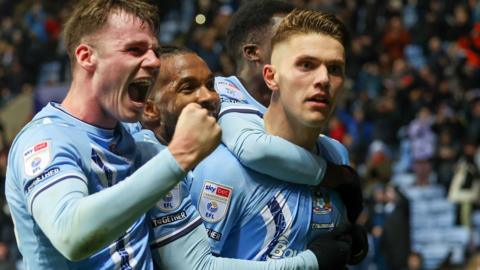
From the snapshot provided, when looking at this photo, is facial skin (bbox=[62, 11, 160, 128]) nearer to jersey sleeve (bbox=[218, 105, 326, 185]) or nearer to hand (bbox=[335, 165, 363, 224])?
jersey sleeve (bbox=[218, 105, 326, 185])

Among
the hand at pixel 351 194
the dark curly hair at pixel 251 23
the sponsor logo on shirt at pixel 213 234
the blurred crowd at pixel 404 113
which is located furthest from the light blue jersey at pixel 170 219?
the blurred crowd at pixel 404 113

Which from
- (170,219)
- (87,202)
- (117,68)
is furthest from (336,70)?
(87,202)

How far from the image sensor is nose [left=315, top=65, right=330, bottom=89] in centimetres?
493

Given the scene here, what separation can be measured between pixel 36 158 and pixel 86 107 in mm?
341

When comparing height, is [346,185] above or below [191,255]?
above

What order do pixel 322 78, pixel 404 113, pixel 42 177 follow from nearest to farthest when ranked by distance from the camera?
pixel 42 177, pixel 322 78, pixel 404 113

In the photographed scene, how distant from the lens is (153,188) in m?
3.85

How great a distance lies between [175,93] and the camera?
529cm

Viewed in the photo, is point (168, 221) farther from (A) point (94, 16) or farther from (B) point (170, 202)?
(A) point (94, 16)

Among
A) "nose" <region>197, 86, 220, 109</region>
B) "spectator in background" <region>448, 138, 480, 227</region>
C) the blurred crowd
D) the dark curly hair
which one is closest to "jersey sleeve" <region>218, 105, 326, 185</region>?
"nose" <region>197, 86, 220, 109</region>

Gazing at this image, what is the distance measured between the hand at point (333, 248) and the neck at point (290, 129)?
1.23 ft

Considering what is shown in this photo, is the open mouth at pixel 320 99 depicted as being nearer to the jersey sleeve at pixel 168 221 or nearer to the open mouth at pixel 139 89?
the jersey sleeve at pixel 168 221

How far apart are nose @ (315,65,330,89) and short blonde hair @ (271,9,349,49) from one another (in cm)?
19

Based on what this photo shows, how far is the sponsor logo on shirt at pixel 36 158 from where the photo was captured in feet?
13.3
